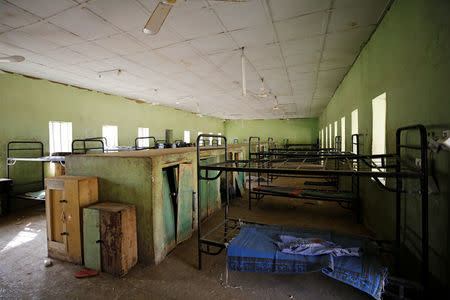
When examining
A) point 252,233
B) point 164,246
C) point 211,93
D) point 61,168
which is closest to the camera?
point 252,233

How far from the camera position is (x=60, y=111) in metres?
6.48

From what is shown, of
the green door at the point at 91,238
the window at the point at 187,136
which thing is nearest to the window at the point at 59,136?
the green door at the point at 91,238

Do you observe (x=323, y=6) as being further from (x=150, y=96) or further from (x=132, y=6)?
(x=150, y=96)

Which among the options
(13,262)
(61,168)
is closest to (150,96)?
(61,168)

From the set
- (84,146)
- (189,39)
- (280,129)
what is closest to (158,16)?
(189,39)

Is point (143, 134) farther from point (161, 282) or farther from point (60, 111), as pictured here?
point (161, 282)

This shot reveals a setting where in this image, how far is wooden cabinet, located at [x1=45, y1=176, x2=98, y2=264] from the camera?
2.79 meters

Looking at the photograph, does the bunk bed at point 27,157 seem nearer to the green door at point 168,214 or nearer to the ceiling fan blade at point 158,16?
the green door at point 168,214

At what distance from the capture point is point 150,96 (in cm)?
867

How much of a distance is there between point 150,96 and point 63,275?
724 centimetres

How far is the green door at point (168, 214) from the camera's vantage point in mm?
3127

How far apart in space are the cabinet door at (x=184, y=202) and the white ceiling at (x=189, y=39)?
91.8 inches

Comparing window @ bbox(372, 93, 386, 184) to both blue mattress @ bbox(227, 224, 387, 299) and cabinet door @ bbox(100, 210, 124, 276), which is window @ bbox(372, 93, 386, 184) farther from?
cabinet door @ bbox(100, 210, 124, 276)

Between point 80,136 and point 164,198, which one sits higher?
point 80,136
